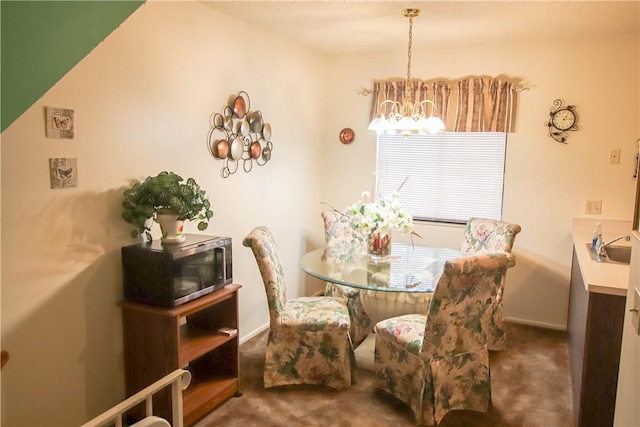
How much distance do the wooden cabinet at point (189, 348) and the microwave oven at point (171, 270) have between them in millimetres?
49

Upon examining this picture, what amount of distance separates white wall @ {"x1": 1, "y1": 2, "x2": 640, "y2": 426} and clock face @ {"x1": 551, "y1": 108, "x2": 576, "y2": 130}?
8 centimetres

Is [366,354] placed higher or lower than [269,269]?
lower

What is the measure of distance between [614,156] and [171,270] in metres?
3.37

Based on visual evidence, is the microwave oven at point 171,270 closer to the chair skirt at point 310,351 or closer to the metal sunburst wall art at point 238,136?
the chair skirt at point 310,351

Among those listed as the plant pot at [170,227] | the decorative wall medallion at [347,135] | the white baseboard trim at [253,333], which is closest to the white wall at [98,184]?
the plant pot at [170,227]

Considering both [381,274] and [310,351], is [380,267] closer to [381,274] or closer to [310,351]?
[381,274]

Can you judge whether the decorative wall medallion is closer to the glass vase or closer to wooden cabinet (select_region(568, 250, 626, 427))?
the glass vase

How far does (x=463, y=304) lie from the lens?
2.44 meters

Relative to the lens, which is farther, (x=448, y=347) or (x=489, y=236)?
(x=489, y=236)

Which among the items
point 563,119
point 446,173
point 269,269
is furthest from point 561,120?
point 269,269

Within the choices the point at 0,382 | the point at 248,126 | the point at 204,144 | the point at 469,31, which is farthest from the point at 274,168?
the point at 0,382

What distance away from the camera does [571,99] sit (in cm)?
Answer: 374

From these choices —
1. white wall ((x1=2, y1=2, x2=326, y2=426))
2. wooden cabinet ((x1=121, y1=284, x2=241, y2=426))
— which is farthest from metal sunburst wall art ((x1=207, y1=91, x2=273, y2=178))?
wooden cabinet ((x1=121, y1=284, x2=241, y2=426))

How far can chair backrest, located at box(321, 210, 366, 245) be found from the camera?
12.9 ft
